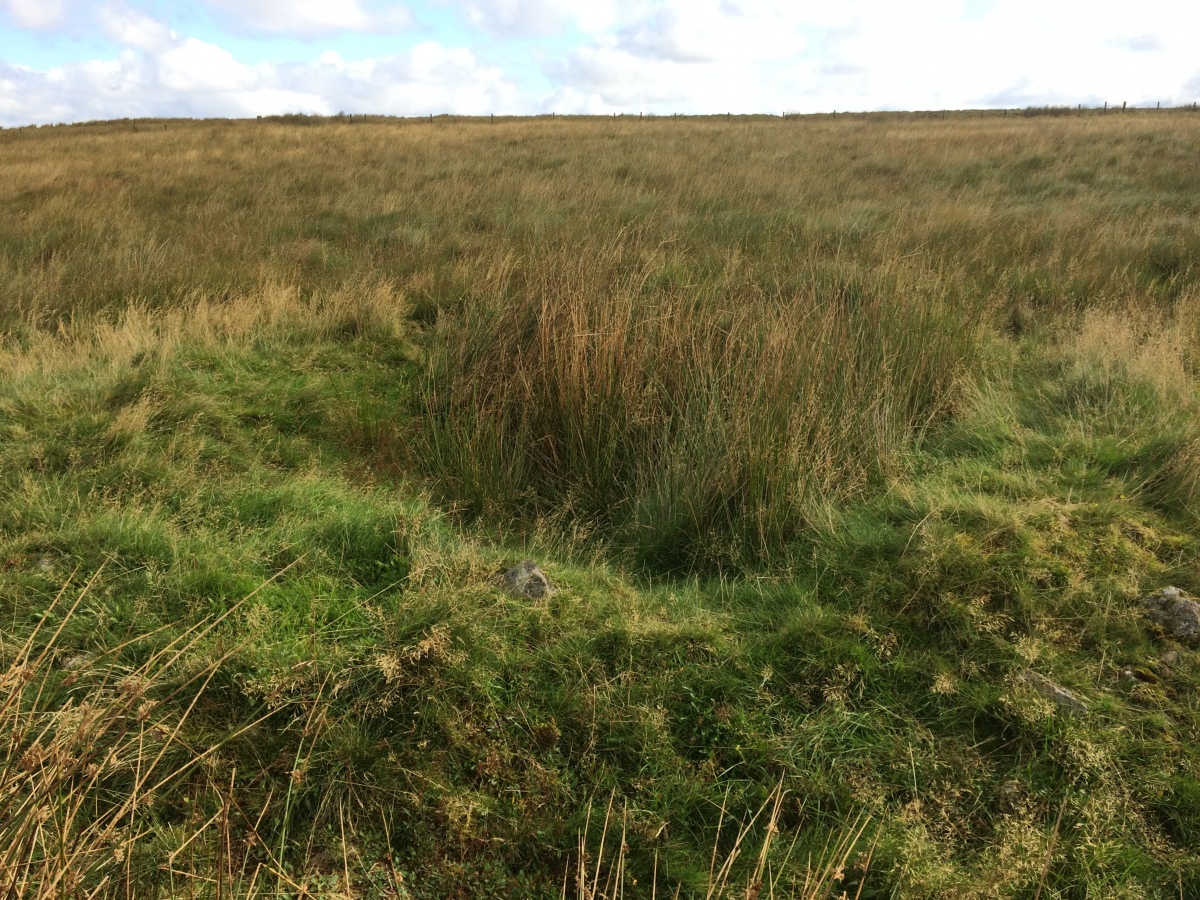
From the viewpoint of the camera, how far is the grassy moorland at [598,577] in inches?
78.4

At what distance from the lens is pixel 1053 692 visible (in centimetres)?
240

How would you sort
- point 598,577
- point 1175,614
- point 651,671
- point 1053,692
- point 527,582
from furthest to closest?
point 598,577 → point 527,582 → point 1175,614 → point 651,671 → point 1053,692

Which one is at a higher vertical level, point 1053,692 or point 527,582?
point 527,582

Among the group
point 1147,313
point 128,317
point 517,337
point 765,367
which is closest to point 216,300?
point 128,317

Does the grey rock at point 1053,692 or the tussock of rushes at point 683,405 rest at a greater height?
the tussock of rushes at point 683,405

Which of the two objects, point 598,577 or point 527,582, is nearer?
point 527,582

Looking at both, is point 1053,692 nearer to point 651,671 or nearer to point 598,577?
point 651,671

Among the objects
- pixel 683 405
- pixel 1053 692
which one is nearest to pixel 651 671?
pixel 1053 692

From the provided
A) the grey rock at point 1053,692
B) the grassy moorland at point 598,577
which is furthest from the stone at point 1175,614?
the grey rock at point 1053,692

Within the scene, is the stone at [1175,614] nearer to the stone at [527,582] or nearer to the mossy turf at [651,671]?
the mossy turf at [651,671]

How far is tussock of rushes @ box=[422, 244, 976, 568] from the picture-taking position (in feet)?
11.7

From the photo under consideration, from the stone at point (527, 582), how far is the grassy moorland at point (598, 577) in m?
0.11

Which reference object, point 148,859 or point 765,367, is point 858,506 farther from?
point 148,859

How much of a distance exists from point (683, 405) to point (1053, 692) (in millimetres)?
2335
